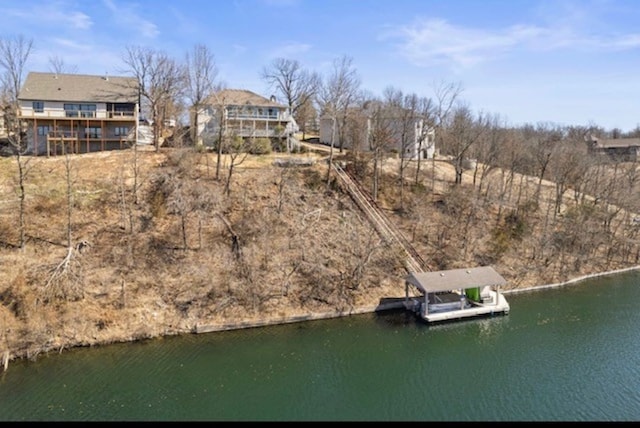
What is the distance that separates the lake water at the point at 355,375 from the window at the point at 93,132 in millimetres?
27882

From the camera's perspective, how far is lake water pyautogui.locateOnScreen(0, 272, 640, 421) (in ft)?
60.4

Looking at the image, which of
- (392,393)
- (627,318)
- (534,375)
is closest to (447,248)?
(627,318)

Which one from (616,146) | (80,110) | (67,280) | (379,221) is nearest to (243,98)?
(80,110)

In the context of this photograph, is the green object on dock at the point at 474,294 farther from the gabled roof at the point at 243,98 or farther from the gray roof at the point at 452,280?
the gabled roof at the point at 243,98

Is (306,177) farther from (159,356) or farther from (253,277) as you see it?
(159,356)

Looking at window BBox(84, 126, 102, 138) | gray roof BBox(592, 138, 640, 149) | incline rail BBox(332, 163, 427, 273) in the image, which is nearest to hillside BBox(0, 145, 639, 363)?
incline rail BBox(332, 163, 427, 273)

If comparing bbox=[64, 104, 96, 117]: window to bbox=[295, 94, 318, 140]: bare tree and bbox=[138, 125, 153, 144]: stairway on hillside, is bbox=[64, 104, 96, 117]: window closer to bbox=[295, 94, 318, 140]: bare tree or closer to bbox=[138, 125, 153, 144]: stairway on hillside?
bbox=[138, 125, 153, 144]: stairway on hillside

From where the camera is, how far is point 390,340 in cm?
2553

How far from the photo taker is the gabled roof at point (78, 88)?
1692 inches

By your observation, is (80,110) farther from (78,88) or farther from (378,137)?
(378,137)

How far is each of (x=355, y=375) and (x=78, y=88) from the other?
41.2 metres

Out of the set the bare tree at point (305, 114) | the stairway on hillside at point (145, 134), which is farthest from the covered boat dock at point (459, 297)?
the bare tree at point (305, 114)

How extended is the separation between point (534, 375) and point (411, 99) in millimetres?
35617

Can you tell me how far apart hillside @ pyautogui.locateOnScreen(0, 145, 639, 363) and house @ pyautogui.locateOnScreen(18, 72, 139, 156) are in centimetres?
372
